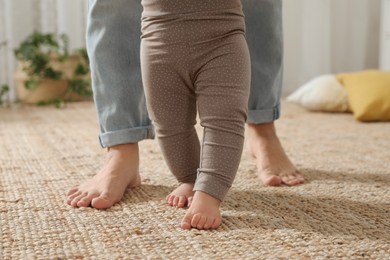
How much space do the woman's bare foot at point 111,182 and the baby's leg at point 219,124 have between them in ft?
0.57

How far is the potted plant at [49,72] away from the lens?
264 cm

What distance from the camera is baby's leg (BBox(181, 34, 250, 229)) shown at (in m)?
0.92

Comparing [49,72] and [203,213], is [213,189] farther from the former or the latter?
[49,72]

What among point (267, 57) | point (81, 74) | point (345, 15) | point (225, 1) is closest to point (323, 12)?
point (345, 15)

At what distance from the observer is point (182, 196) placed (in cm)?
101

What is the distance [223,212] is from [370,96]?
1.21m

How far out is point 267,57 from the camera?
126 centimetres

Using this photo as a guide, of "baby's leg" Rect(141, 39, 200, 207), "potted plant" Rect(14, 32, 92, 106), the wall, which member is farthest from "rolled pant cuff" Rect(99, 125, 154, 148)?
the wall

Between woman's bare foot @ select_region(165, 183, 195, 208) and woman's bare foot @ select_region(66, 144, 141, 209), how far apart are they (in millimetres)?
92

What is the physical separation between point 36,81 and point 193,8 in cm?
181

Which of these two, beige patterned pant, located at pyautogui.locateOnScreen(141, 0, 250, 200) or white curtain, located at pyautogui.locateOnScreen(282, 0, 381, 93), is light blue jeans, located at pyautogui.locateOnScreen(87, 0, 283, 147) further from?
white curtain, located at pyautogui.locateOnScreen(282, 0, 381, 93)

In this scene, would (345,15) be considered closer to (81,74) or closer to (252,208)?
(81,74)

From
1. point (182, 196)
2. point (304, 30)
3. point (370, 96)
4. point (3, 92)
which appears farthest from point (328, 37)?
point (182, 196)

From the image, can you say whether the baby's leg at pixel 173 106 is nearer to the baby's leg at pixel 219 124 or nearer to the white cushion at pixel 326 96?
the baby's leg at pixel 219 124
